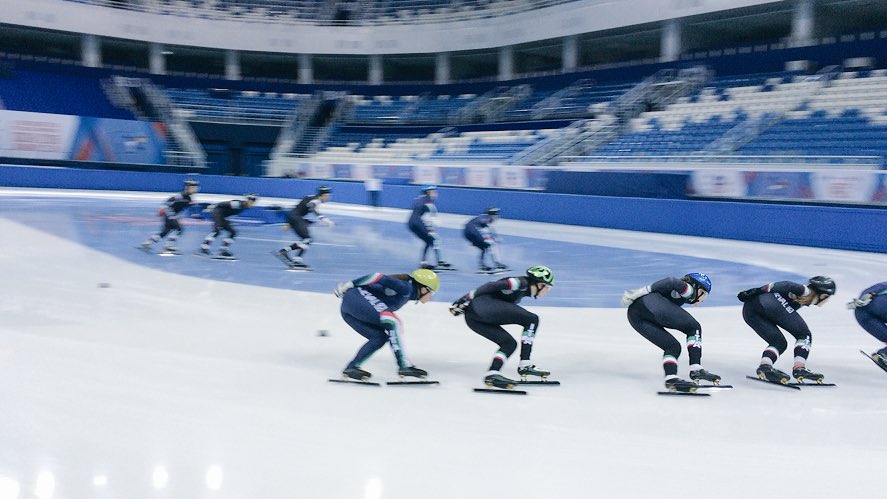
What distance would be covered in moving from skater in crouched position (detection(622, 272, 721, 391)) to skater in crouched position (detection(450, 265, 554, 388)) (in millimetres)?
725

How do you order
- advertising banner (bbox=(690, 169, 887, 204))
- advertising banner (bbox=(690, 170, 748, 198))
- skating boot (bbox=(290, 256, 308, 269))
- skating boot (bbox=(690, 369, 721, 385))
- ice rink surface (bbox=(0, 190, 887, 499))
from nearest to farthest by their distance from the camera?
ice rink surface (bbox=(0, 190, 887, 499)) < skating boot (bbox=(690, 369, 721, 385)) < skating boot (bbox=(290, 256, 308, 269)) < advertising banner (bbox=(690, 169, 887, 204)) < advertising banner (bbox=(690, 170, 748, 198))

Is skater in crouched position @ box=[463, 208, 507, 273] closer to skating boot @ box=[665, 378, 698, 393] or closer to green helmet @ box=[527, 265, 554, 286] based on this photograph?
green helmet @ box=[527, 265, 554, 286]

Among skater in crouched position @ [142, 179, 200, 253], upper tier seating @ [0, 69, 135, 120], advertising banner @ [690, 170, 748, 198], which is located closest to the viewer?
skater in crouched position @ [142, 179, 200, 253]

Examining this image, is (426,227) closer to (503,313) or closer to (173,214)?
(173,214)

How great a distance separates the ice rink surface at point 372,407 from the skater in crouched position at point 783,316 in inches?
6.3

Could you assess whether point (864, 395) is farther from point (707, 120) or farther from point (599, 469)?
point (707, 120)

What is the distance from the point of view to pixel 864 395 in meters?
5.23

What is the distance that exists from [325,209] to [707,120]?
40.8 feet

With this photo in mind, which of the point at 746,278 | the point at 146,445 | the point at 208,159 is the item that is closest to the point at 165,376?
the point at 146,445

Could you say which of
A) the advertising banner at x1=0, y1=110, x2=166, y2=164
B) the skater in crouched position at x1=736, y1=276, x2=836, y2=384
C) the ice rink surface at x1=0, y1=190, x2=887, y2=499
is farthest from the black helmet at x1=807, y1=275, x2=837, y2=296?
the advertising banner at x1=0, y1=110, x2=166, y2=164

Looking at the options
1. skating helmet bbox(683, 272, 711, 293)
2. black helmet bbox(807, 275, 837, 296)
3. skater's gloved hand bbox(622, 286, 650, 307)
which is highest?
skating helmet bbox(683, 272, 711, 293)

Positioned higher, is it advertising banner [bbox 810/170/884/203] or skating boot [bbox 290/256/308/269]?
advertising banner [bbox 810/170/884/203]

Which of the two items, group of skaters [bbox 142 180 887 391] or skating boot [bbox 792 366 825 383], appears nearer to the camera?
group of skaters [bbox 142 180 887 391]

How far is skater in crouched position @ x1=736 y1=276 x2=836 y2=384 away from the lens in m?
5.43
